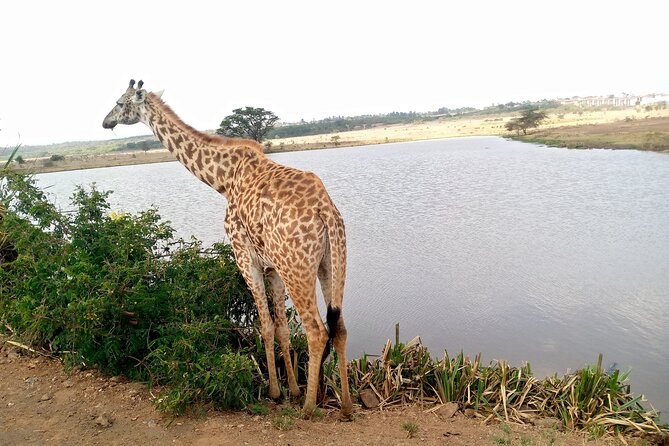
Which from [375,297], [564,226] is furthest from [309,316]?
[564,226]

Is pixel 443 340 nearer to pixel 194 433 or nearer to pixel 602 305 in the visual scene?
pixel 602 305

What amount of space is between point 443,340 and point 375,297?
5.78 feet

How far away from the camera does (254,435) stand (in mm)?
3684

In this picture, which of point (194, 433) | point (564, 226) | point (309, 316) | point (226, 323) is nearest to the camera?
point (194, 433)

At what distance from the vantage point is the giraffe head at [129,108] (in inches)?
204

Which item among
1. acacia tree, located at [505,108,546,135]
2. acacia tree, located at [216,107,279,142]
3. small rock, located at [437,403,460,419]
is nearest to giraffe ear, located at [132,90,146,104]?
small rock, located at [437,403,460,419]

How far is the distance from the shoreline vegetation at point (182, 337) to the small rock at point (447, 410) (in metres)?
0.02

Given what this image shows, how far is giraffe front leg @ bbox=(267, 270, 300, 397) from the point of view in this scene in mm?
4539

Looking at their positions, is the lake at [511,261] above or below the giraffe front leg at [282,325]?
below

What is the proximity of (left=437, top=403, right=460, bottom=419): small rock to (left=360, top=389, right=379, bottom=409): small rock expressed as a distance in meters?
0.59

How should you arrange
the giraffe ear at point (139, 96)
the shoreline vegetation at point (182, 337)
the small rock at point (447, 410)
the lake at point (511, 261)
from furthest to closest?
1. the lake at point (511, 261)
2. the giraffe ear at point (139, 96)
3. the small rock at point (447, 410)
4. the shoreline vegetation at point (182, 337)

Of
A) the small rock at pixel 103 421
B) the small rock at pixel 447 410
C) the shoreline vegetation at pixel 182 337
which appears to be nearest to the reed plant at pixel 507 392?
the shoreline vegetation at pixel 182 337

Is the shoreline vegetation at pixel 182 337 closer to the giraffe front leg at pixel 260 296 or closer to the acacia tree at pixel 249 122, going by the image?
the giraffe front leg at pixel 260 296

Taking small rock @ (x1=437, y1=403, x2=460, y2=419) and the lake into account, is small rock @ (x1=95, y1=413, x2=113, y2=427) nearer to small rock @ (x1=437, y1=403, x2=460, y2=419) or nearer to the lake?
small rock @ (x1=437, y1=403, x2=460, y2=419)
